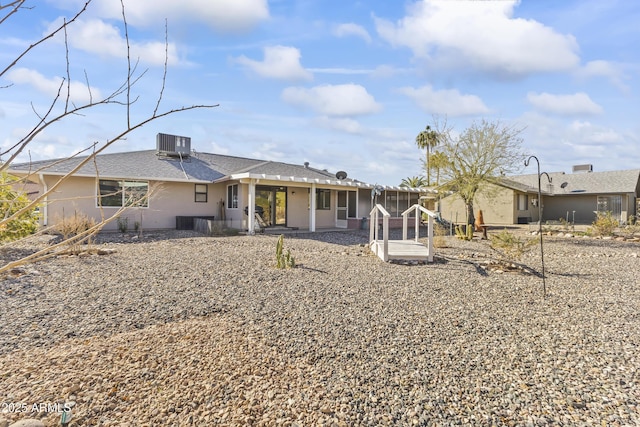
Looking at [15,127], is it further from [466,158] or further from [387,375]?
[466,158]

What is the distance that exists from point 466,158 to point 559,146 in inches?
462

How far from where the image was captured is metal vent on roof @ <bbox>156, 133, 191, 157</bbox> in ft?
61.5

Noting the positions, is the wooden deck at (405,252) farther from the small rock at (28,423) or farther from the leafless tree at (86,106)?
the leafless tree at (86,106)

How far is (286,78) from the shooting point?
29.5ft

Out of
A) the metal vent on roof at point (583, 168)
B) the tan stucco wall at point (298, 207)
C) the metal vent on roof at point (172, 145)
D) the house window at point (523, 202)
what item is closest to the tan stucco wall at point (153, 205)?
the metal vent on roof at point (172, 145)

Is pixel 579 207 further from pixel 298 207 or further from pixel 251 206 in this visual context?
pixel 251 206

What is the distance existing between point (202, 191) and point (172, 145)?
4.10 meters

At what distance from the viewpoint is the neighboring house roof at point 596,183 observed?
83.0ft

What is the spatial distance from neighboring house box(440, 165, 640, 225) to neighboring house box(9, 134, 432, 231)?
975cm

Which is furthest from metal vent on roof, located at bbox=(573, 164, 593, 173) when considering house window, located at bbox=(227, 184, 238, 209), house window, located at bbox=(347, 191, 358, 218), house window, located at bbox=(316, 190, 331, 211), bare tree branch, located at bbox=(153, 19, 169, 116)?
bare tree branch, located at bbox=(153, 19, 169, 116)

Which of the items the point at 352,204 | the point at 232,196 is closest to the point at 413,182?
the point at 352,204

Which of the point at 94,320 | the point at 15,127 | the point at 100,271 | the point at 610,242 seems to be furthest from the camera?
the point at 610,242

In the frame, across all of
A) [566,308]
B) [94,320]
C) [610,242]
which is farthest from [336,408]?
[610,242]

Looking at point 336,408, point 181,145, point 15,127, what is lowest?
point 336,408
